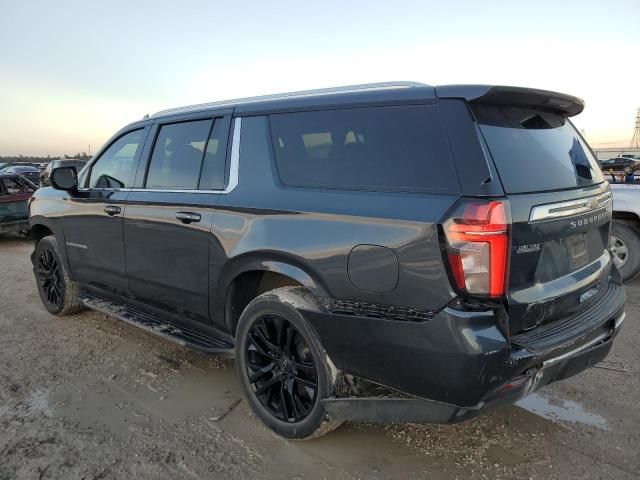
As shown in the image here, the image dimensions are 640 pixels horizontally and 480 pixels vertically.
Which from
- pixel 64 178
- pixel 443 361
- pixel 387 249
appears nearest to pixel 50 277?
pixel 64 178

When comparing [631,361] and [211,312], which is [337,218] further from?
[631,361]

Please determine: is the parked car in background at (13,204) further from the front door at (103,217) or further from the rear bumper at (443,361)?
the rear bumper at (443,361)

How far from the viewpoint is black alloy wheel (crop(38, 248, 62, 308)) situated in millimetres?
4949

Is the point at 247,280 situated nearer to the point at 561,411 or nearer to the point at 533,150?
the point at 533,150

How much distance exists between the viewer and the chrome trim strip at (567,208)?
88.2 inches

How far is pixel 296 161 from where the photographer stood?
9.23ft

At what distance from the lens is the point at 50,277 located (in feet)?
16.8

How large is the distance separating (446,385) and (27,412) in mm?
2678

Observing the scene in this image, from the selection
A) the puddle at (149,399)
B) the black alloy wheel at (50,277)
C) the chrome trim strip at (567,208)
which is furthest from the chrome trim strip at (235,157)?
the black alloy wheel at (50,277)

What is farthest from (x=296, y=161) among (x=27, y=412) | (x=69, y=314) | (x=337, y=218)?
(x=69, y=314)

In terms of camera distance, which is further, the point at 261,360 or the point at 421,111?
the point at 261,360

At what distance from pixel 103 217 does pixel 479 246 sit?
3.21 meters

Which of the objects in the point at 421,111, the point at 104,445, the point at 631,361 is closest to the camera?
the point at 421,111

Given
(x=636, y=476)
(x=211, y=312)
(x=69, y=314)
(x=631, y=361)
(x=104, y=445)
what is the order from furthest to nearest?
(x=69, y=314), (x=631, y=361), (x=211, y=312), (x=104, y=445), (x=636, y=476)
